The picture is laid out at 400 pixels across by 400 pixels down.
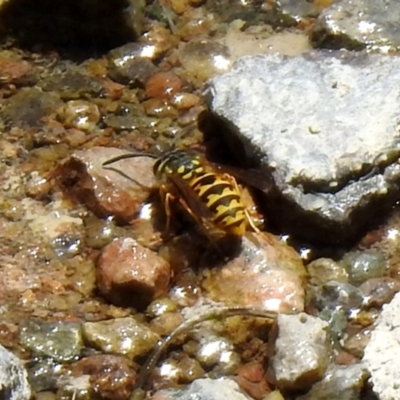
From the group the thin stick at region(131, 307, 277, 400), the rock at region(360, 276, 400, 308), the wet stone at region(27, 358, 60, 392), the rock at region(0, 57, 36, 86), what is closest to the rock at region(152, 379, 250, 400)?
the thin stick at region(131, 307, 277, 400)

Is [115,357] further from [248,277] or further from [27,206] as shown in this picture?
[27,206]

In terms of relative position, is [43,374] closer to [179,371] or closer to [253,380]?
[179,371]

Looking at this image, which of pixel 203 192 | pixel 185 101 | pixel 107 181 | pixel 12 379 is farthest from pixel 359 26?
pixel 12 379

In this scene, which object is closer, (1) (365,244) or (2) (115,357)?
(2) (115,357)

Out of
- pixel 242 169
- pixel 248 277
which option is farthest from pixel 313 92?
pixel 248 277

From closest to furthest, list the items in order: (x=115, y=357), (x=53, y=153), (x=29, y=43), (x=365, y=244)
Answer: (x=115, y=357) < (x=365, y=244) < (x=53, y=153) < (x=29, y=43)

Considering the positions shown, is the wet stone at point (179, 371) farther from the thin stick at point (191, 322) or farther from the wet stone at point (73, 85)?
the wet stone at point (73, 85)
